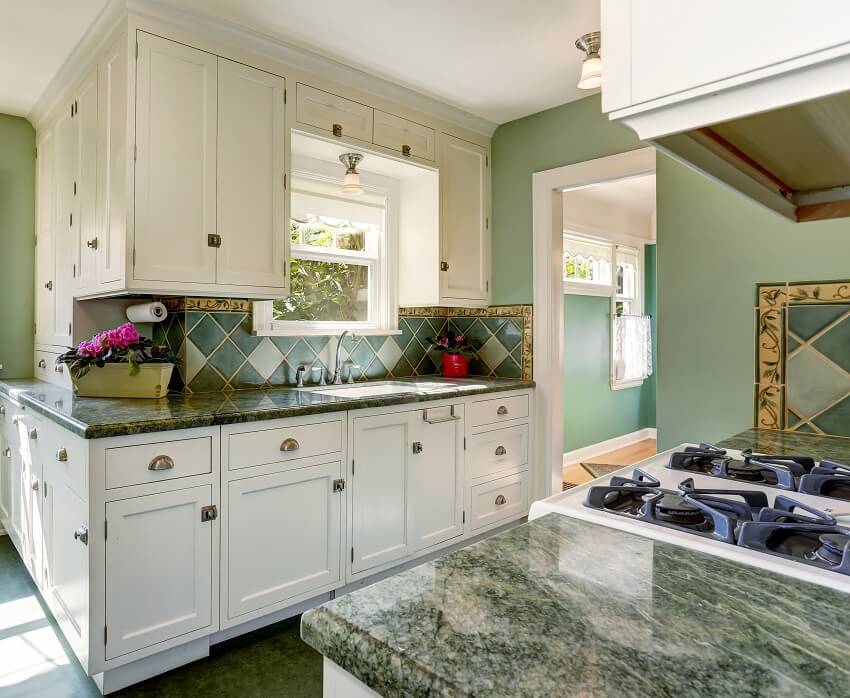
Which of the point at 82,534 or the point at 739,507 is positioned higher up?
the point at 739,507

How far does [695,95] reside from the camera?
23.5 inches

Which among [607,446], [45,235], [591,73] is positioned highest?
[591,73]

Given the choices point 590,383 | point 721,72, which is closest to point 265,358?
point 721,72

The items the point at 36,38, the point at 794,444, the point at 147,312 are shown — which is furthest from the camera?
the point at 147,312

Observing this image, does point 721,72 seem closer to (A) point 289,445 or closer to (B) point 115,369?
(A) point 289,445

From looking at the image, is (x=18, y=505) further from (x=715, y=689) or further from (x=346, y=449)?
(x=715, y=689)

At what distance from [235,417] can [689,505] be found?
5.16 ft

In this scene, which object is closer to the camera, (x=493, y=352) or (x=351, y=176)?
(x=351, y=176)

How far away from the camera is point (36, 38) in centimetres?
251

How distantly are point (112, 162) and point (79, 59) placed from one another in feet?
2.29

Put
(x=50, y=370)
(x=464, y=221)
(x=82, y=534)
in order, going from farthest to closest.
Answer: (x=464, y=221) → (x=50, y=370) → (x=82, y=534)

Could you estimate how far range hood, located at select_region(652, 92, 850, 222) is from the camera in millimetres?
738

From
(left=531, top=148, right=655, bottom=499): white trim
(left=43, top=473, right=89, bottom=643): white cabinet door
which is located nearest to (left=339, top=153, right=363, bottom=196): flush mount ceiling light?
(left=531, top=148, right=655, bottom=499): white trim

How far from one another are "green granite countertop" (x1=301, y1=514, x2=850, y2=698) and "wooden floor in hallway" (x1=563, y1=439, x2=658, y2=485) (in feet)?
13.4
